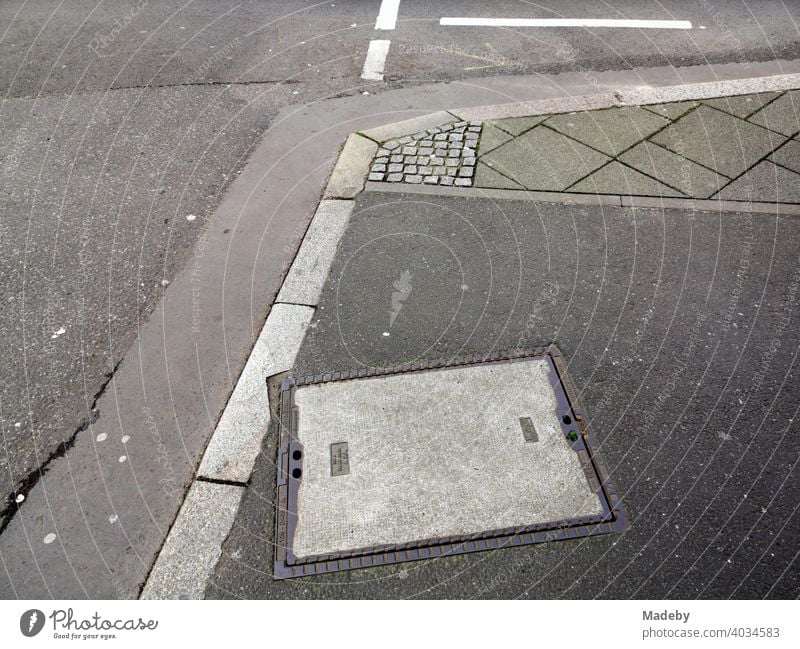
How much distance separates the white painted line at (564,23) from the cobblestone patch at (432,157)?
8.03 feet

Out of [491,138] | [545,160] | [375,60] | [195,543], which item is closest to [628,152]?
[545,160]

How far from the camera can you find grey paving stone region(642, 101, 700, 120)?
541 centimetres

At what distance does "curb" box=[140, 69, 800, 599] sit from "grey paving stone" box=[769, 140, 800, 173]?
1.94ft

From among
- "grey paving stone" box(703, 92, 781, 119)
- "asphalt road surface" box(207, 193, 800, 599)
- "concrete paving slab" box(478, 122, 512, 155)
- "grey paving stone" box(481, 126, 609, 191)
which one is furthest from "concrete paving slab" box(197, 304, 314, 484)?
"grey paving stone" box(703, 92, 781, 119)

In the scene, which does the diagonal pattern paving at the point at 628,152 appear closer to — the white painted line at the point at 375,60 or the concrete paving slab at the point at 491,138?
the concrete paving slab at the point at 491,138

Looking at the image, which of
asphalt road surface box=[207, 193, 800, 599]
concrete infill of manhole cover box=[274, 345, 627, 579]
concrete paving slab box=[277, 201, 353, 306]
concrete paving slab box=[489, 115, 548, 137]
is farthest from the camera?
concrete paving slab box=[489, 115, 548, 137]

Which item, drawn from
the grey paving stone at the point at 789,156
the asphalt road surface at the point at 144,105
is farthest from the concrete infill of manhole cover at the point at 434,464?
the grey paving stone at the point at 789,156

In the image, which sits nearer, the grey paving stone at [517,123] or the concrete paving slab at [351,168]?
the concrete paving slab at [351,168]

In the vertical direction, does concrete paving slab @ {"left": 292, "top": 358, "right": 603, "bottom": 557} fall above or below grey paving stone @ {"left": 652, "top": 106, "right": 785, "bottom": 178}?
below

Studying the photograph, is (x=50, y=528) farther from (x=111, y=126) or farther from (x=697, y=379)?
(x=111, y=126)

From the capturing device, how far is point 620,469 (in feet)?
9.89

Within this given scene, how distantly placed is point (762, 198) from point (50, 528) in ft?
16.8

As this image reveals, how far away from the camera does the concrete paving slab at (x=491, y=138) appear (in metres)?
5.17

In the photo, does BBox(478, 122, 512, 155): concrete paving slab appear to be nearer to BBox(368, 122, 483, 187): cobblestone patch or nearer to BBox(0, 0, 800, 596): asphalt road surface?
BBox(368, 122, 483, 187): cobblestone patch
